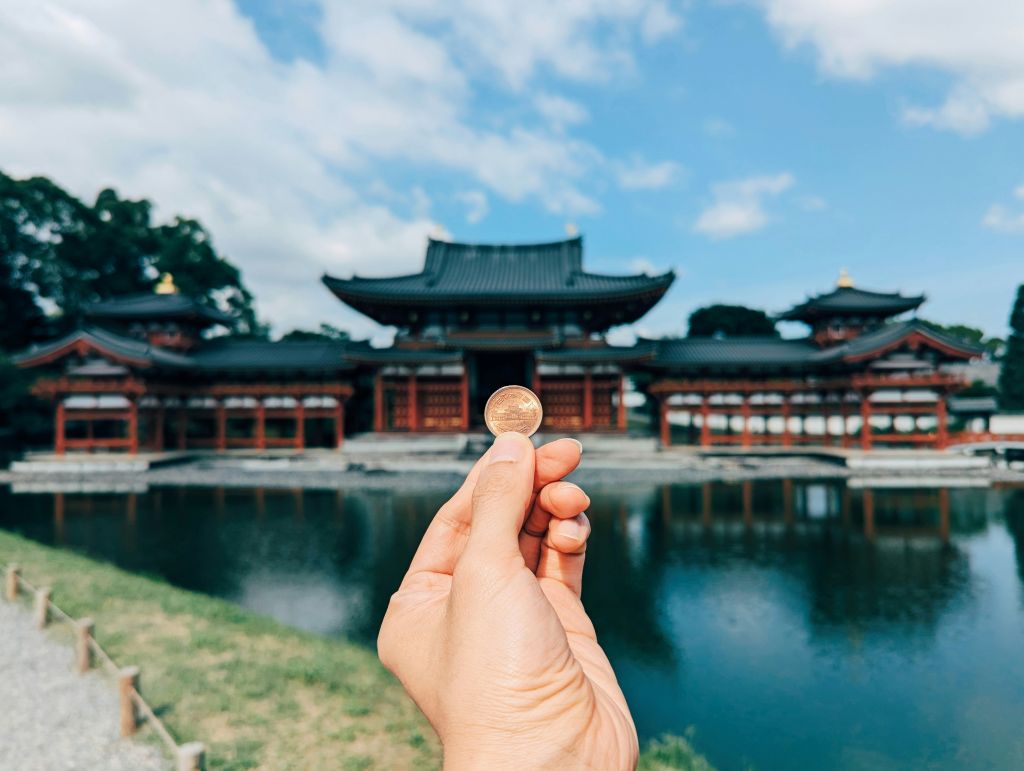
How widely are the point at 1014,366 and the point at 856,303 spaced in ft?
62.0

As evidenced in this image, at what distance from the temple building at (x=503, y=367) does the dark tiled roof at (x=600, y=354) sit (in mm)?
80

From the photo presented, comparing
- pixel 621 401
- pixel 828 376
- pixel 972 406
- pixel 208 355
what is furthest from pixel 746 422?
pixel 208 355

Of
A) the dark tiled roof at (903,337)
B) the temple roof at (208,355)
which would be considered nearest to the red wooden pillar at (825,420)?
the dark tiled roof at (903,337)

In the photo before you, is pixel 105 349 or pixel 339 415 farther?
pixel 339 415

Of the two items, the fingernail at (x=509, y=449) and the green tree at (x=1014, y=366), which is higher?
the green tree at (x=1014, y=366)

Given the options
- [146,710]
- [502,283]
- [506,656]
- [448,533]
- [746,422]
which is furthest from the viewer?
[502,283]

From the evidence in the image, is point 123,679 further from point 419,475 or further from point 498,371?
point 498,371

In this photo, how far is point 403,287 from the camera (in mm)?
28625

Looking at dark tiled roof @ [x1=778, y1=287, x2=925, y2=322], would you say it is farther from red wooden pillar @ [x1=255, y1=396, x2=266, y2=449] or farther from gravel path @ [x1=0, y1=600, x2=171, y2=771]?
gravel path @ [x1=0, y1=600, x2=171, y2=771]

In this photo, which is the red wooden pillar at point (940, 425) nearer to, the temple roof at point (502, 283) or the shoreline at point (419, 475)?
the shoreline at point (419, 475)

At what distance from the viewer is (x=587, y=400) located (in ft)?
87.5

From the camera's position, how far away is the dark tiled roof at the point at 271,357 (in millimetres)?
28359

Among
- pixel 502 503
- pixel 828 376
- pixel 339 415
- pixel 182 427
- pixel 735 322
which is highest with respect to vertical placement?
pixel 735 322

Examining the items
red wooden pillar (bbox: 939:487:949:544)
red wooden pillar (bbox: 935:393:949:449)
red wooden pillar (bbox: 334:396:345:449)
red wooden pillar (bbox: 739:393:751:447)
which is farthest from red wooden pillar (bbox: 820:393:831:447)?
red wooden pillar (bbox: 334:396:345:449)
